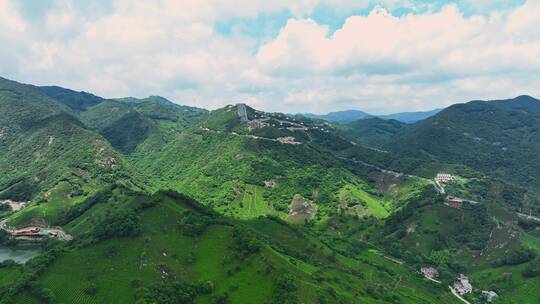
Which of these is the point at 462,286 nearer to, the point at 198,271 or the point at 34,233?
the point at 198,271

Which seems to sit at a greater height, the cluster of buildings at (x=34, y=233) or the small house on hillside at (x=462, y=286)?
the cluster of buildings at (x=34, y=233)

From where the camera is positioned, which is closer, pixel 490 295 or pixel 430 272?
pixel 490 295

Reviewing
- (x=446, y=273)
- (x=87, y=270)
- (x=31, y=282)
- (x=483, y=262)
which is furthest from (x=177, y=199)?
(x=483, y=262)

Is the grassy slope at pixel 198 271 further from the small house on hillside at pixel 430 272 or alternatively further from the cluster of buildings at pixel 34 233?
the cluster of buildings at pixel 34 233

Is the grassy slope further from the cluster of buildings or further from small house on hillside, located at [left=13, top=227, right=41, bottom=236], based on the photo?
small house on hillside, located at [left=13, top=227, right=41, bottom=236]

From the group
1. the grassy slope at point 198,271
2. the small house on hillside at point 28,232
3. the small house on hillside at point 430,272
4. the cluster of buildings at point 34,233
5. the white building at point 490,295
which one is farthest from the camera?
the small house on hillside at point 28,232

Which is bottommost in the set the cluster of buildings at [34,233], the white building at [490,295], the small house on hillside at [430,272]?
the white building at [490,295]

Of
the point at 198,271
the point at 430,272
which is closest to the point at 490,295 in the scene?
the point at 430,272

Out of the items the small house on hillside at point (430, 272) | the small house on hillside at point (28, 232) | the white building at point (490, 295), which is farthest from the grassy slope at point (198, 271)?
the small house on hillside at point (28, 232)

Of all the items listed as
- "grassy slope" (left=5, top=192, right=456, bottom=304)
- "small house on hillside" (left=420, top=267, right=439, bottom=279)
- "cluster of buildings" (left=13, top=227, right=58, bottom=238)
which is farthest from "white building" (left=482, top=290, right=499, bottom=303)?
"cluster of buildings" (left=13, top=227, right=58, bottom=238)

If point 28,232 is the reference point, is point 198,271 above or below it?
above

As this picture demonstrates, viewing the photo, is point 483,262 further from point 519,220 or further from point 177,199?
point 177,199
